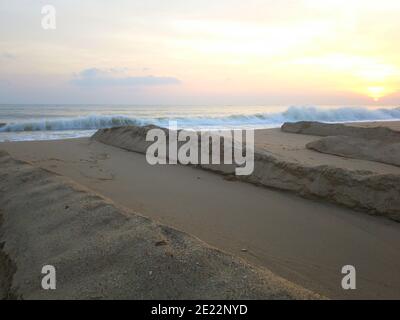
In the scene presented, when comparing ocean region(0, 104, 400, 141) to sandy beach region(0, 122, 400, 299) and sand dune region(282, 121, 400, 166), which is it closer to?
sand dune region(282, 121, 400, 166)

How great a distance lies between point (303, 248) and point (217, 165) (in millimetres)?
2526

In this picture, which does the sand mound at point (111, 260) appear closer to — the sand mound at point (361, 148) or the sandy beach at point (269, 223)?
the sandy beach at point (269, 223)

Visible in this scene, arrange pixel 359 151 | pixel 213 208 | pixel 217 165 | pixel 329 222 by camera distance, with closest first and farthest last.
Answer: pixel 329 222 → pixel 213 208 → pixel 217 165 → pixel 359 151

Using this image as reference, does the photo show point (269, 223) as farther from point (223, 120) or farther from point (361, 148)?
point (223, 120)

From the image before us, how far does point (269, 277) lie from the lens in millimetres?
1956

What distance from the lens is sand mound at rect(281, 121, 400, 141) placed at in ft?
24.4

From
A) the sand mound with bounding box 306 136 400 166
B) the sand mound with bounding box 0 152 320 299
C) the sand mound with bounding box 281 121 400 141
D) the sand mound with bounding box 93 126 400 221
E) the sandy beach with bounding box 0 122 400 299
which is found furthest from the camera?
the sand mound with bounding box 281 121 400 141

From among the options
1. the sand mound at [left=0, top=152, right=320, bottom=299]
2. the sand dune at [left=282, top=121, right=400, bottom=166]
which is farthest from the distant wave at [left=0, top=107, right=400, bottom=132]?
the sand mound at [left=0, top=152, right=320, bottom=299]

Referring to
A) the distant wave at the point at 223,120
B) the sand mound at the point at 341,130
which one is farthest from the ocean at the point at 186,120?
the sand mound at the point at 341,130

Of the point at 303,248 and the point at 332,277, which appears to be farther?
the point at 303,248

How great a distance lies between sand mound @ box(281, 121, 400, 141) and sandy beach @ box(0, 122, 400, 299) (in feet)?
7.02

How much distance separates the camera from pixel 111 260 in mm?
2199
